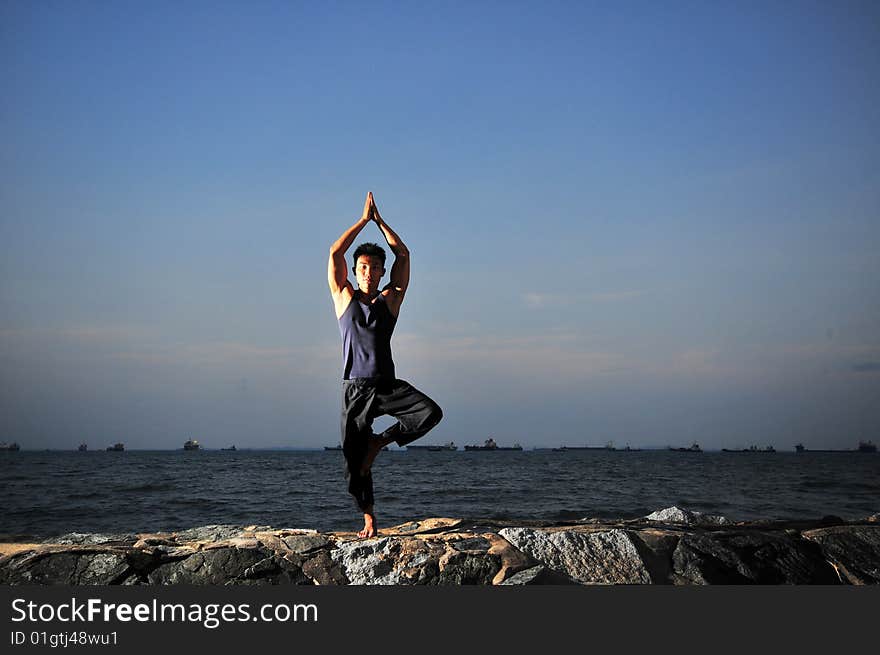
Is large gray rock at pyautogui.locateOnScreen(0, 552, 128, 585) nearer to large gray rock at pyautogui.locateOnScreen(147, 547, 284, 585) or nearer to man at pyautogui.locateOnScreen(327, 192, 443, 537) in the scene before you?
large gray rock at pyautogui.locateOnScreen(147, 547, 284, 585)

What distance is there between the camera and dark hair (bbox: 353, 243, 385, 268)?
22.5 feet

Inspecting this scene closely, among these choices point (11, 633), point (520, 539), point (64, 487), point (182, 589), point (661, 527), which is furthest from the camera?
point (64, 487)

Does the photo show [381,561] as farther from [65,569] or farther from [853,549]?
[853,549]

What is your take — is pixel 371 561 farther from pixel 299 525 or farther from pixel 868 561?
pixel 299 525

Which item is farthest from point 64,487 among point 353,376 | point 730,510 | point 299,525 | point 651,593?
point 651,593

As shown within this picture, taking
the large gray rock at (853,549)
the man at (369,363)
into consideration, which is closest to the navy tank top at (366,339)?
the man at (369,363)

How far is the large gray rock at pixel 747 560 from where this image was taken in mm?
6266

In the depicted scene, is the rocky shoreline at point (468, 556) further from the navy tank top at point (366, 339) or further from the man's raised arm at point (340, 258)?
the man's raised arm at point (340, 258)

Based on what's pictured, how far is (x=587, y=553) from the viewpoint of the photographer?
6203mm

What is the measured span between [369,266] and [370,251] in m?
0.16

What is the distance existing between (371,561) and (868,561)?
4.80m

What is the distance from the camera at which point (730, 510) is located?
22.0m

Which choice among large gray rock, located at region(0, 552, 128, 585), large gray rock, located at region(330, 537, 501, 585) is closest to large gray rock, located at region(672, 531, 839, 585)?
large gray rock, located at region(330, 537, 501, 585)

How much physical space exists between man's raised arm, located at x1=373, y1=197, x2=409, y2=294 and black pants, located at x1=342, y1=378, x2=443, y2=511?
93 cm
